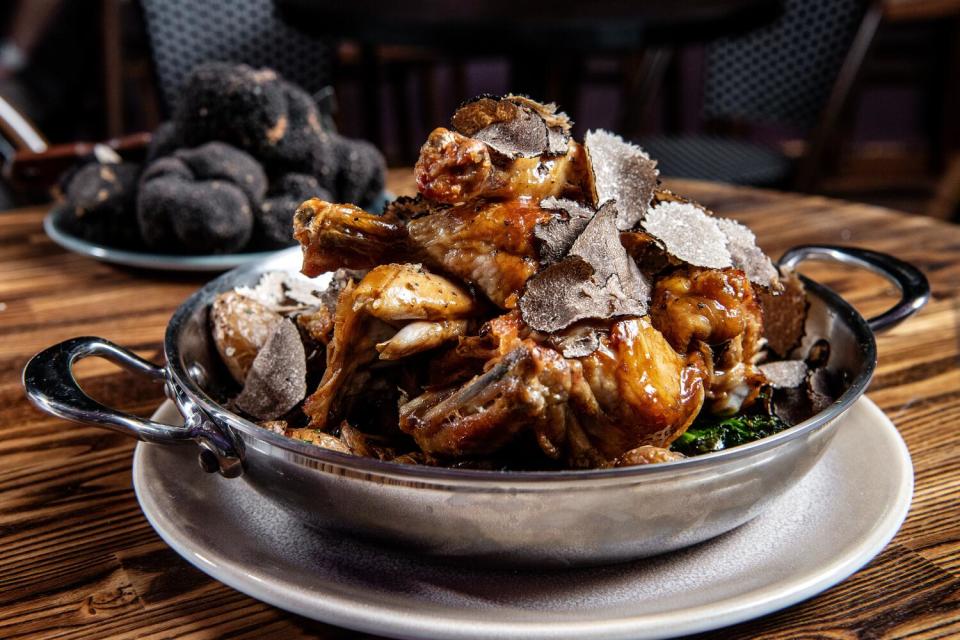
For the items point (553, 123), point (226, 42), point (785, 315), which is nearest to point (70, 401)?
point (553, 123)

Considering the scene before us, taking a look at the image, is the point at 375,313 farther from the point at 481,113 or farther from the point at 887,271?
the point at 887,271

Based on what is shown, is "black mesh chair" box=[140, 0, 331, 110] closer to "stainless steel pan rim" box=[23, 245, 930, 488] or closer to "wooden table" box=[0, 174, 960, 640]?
"wooden table" box=[0, 174, 960, 640]

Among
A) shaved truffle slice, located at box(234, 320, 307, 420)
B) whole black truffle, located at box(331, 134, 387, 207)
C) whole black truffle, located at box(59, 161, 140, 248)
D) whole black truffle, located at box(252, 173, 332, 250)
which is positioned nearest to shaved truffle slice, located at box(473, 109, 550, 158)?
shaved truffle slice, located at box(234, 320, 307, 420)

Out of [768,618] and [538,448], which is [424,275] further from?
[768,618]

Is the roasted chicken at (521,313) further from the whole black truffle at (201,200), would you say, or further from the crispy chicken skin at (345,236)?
the whole black truffle at (201,200)

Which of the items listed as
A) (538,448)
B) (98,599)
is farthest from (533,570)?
(98,599)

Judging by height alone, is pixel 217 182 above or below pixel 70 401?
below
